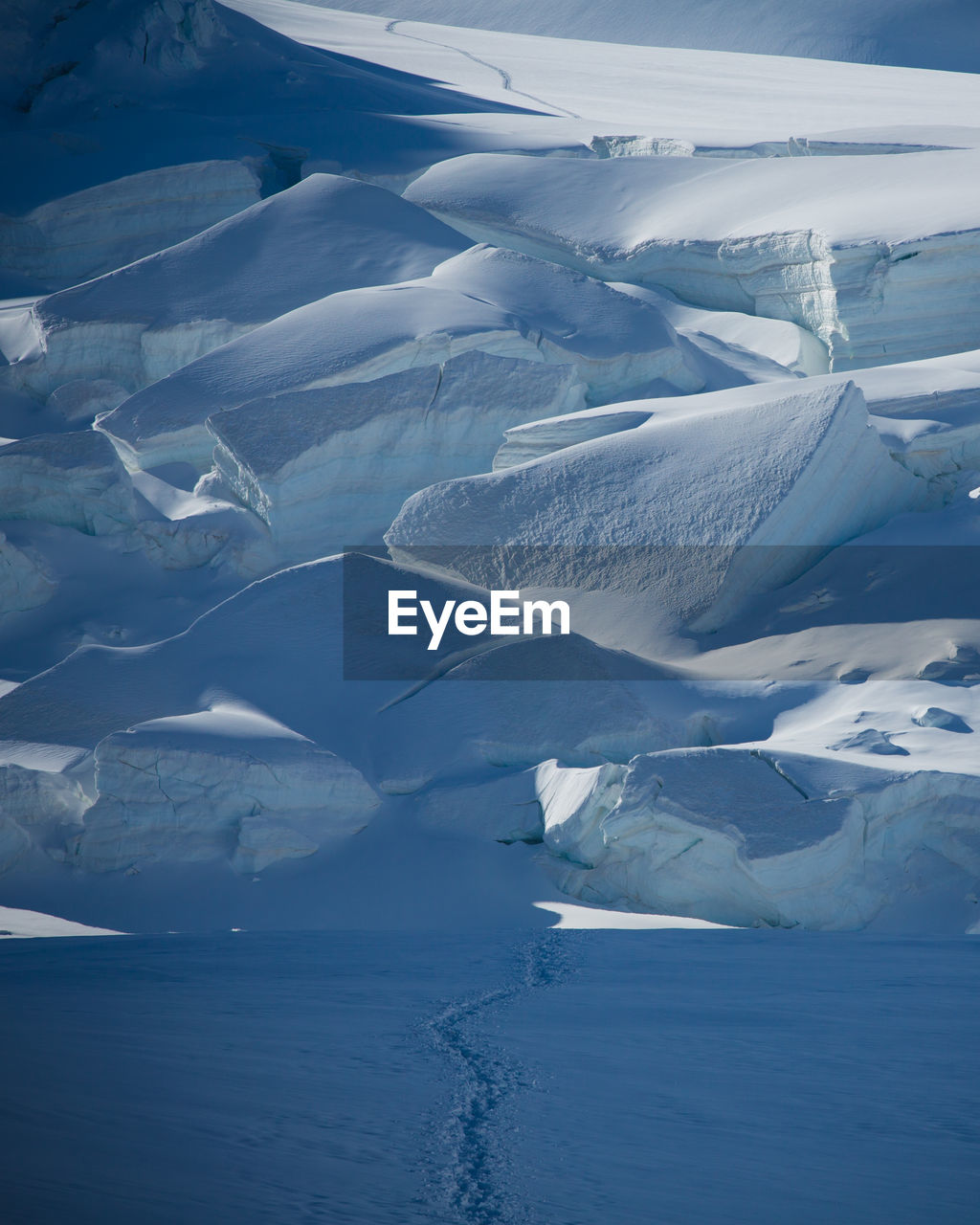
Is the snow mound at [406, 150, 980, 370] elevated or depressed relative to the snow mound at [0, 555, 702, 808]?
elevated

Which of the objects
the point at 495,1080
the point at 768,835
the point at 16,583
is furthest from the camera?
the point at 16,583

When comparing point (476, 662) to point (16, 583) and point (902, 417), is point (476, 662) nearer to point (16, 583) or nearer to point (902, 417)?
point (902, 417)

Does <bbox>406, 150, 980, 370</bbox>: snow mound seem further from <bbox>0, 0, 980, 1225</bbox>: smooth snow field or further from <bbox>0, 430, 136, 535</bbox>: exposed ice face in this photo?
<bbox>0, 430, 136, 535</bbox>: exposed ice face

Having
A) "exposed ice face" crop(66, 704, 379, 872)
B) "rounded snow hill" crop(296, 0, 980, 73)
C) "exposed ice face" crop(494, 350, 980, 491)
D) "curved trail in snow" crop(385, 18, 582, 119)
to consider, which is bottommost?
"exposed ice face" crop(66, 704, 379, 872)

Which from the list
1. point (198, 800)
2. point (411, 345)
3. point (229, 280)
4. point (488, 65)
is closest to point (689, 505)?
point (411, 345)

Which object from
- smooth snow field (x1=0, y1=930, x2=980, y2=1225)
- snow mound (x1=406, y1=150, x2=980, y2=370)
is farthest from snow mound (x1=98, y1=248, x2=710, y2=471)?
smooth snow field (x1=0, y1=930, x2=980, y2=1225)

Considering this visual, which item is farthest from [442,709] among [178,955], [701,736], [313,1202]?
[313,1202]
